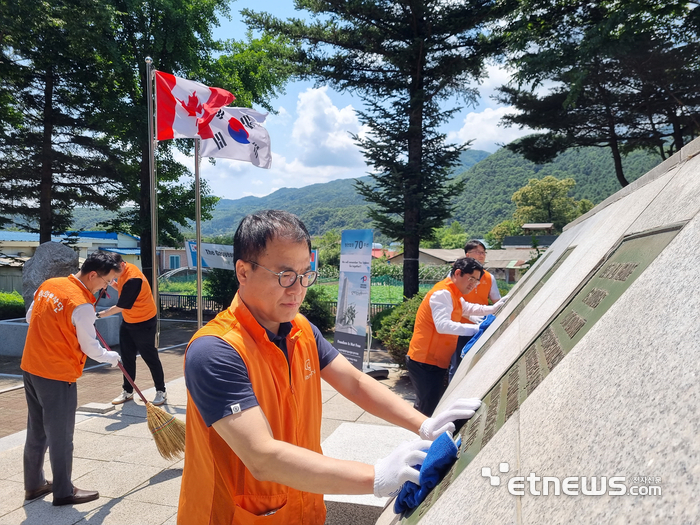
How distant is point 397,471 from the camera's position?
1.27 m

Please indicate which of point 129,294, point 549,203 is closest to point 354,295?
point 129,294

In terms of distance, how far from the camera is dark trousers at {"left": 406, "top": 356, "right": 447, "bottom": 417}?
4398 millimetres

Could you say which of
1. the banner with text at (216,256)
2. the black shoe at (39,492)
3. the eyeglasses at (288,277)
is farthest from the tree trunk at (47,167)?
the eyeglasses at (288,277)

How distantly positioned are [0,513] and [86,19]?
12.9 metres

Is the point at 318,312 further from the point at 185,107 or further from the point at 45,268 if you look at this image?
the point at 185,107

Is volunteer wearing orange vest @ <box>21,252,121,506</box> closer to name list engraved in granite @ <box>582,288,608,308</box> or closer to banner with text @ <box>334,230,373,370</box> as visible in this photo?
name list engraved in granite @ <box>582,288,608,308</box>

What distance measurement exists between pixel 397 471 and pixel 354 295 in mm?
6602

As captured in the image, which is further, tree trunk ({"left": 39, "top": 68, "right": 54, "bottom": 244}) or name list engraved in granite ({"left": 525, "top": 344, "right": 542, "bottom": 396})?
tree trunk ({"left": 39, "top": 68, "right": 54, "bottom": 244})

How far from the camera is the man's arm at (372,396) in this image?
1.71 m

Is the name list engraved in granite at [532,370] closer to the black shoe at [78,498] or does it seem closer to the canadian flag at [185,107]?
the black shoe at [78,498]

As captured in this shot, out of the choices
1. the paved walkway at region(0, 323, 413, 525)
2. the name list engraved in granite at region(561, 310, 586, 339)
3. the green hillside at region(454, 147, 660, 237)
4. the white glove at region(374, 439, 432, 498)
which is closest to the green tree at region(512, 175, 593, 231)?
the green hillside at region(454, 147, 660, 237)

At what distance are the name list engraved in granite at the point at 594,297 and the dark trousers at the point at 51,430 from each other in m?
3.81

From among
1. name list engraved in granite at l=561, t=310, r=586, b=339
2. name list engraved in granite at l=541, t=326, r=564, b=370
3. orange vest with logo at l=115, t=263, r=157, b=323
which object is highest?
name list engraved in granite at l=561, t=310, r=586, b=339

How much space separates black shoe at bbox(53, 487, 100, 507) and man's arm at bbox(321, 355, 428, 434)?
121 inches
